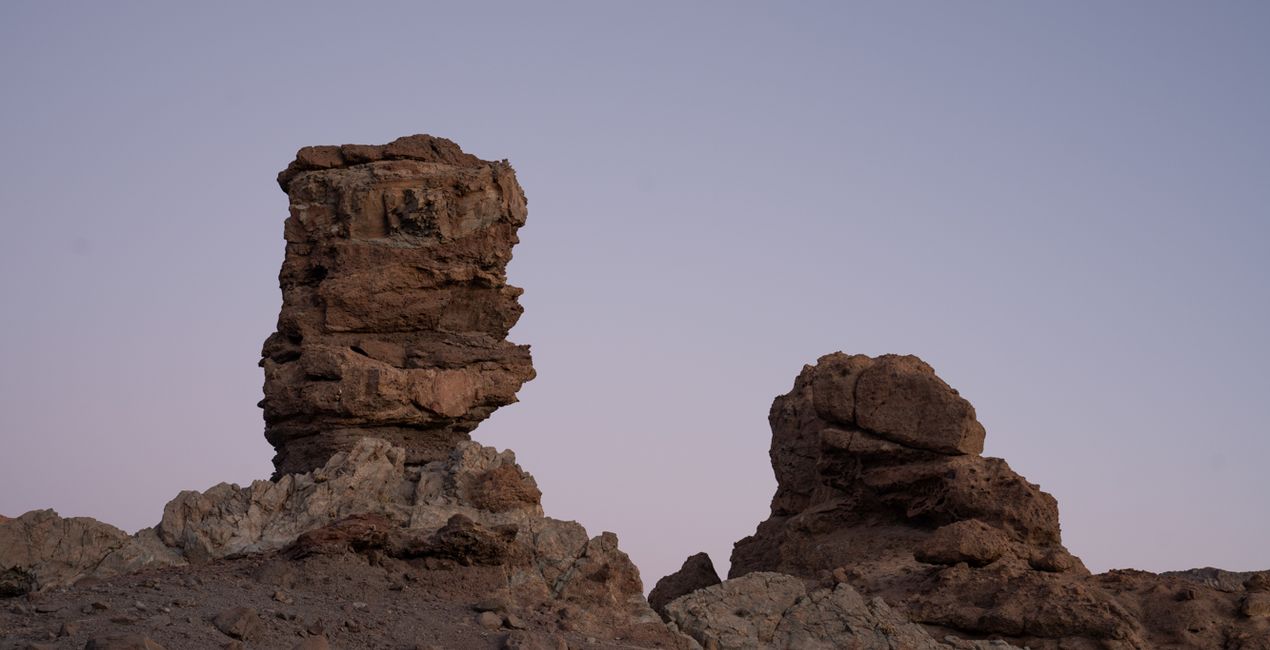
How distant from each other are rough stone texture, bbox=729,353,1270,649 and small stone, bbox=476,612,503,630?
8.26 meters

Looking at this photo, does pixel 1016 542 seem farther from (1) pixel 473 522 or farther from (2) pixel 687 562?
(1) pixel 473 522

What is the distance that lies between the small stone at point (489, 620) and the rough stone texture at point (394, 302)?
16.2ft

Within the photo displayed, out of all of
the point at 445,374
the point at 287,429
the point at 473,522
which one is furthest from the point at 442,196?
the point at 473,522

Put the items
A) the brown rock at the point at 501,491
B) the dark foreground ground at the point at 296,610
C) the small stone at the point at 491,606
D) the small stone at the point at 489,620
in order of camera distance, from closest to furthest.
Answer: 1. the dark foreground ground at the point at 296,610
2. the small stone at the point at 489,620
3. the small stone at the point at 491,606
4. the brown rock at the point at 501,491

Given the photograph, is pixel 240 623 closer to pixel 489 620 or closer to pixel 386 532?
pixel 489 620

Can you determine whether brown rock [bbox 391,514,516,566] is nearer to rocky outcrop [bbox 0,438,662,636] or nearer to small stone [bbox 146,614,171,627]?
rocky outcrop [bbox 0,438,662,636]

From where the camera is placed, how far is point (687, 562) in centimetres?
2852

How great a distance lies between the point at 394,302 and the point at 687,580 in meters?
8.09

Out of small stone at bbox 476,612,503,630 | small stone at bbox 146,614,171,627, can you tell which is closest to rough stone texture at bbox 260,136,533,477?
small stone at bbox 476,612,503,630

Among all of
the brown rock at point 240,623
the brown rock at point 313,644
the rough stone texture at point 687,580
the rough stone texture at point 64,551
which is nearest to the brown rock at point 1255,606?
the rough stone texture at point 687,580

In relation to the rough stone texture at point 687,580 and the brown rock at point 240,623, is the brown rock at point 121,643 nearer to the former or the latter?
the brown rock at point 240,623

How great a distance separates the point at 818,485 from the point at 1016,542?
16.8 feet

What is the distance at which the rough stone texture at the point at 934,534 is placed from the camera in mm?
23875

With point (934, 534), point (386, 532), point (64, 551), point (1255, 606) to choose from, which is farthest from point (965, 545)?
point (64, 551)
